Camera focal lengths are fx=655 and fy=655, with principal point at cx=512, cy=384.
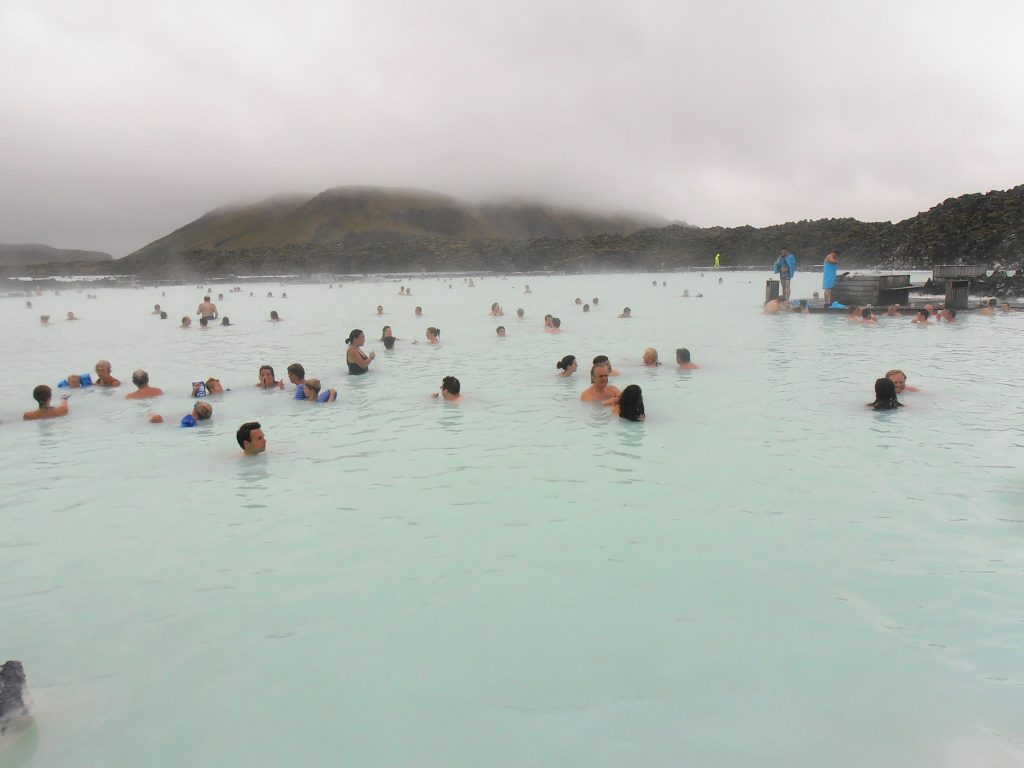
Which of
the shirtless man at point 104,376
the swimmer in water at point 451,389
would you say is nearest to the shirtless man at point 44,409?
the shirtless man at point 104,376

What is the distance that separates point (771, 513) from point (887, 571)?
1.42 meters

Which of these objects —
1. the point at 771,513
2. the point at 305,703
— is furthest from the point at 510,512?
the point at 305,703

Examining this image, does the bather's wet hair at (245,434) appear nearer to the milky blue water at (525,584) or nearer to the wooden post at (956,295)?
the milky blue water at (525,584)

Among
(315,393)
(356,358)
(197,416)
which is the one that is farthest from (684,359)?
(197,416)

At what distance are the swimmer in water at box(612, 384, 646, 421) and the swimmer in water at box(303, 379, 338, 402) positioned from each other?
18.5 feet

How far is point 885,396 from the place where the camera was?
35.6 ft

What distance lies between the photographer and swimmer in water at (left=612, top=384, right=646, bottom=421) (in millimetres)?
10562

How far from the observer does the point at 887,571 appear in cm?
562

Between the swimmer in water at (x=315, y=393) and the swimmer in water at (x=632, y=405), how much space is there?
5638mm

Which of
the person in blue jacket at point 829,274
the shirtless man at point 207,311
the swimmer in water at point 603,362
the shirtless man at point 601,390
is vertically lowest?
the shirtless man at point 601,390

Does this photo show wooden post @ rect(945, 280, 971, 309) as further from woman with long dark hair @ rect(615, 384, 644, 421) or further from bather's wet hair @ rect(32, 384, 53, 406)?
bather's wet hair @ rect(32, 384, 53, 406)

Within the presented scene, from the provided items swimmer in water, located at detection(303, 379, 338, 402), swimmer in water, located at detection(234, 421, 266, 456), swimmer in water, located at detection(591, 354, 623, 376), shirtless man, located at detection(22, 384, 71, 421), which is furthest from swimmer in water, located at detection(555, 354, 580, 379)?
shirtless man, located at detection(22, 384, 71, 421)

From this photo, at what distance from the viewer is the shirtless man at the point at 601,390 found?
11.5 m

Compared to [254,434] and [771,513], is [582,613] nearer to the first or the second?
[771,513]
